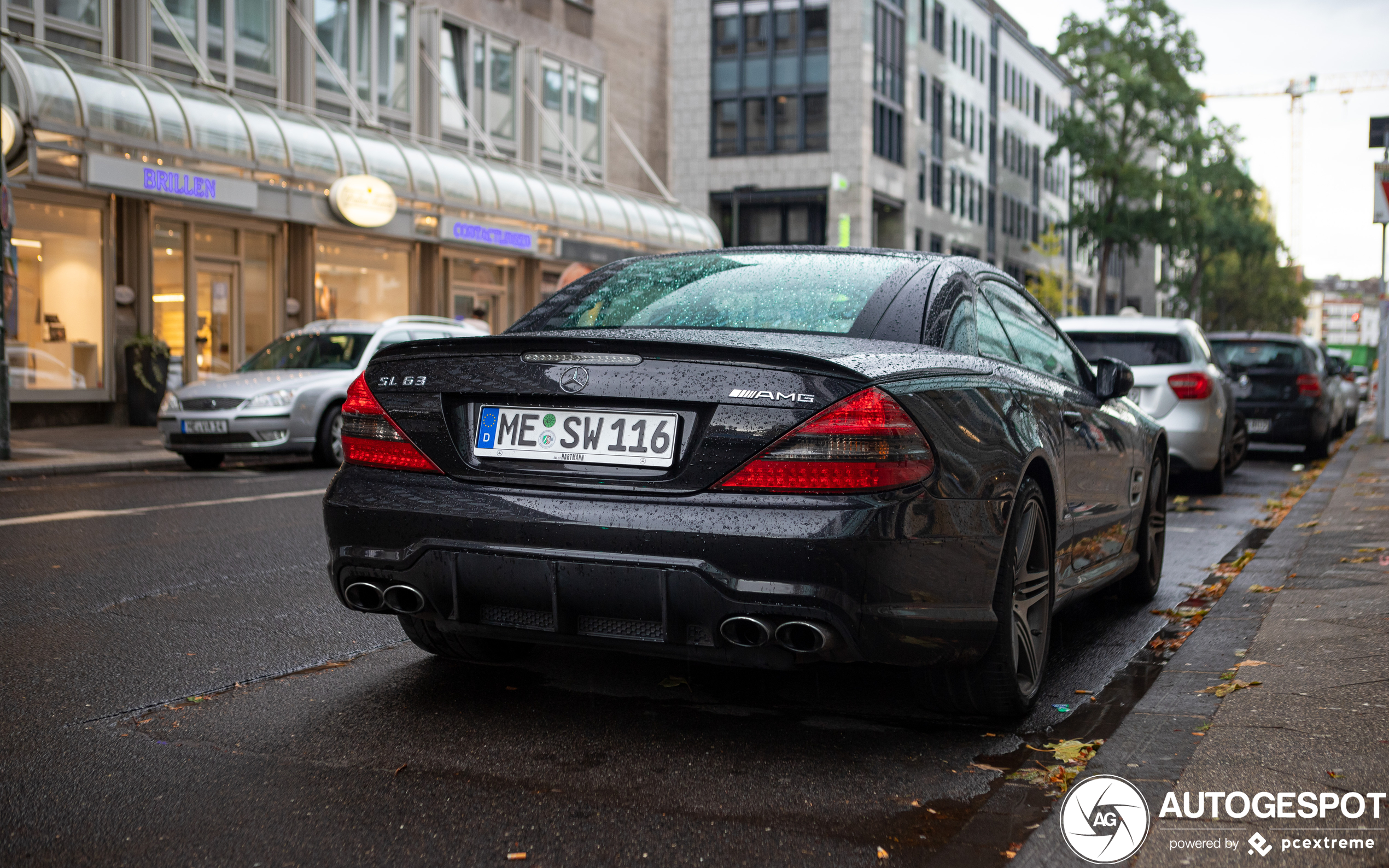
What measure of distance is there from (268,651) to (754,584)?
7.66 feet

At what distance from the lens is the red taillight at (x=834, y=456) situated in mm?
3553

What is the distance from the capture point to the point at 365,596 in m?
4.02

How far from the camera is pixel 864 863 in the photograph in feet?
9.93

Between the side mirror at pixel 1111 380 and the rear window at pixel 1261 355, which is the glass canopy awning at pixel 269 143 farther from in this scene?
the side mirror at pixel 1111 380

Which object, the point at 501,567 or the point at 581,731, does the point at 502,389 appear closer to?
the point at 501,567

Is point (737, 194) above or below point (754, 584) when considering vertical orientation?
above

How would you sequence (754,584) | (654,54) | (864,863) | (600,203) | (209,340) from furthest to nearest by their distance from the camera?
(654,54)
(600,203)
(209,340)
(754,584)
(864,863)

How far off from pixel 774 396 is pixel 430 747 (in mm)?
1343

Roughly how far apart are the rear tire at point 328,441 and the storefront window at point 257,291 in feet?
32.9

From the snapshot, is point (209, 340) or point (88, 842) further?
point (209, 340)

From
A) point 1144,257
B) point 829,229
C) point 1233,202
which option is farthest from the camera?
point 1144,257

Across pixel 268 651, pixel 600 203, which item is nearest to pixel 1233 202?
pixel 600 203

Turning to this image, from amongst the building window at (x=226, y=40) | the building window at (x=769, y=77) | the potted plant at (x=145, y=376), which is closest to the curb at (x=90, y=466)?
the potted plant at (x=145, y=376)

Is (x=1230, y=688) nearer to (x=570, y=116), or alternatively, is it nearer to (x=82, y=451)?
(x=82, y=451)
